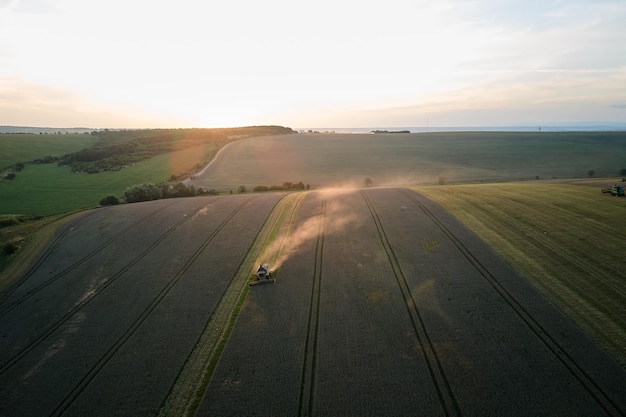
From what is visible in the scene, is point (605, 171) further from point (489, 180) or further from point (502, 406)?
point (502, 406)

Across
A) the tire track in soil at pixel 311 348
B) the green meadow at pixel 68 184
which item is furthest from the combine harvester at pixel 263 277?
the green meadow at pixel 68 184

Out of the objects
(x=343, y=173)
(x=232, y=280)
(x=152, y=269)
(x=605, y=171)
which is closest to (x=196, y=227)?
(x=152, y=269)

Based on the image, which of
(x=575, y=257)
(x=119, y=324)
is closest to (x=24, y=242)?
(x=119, y=324)

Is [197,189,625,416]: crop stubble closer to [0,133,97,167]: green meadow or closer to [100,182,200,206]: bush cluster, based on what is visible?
[100,182,200,206]: bush cluster

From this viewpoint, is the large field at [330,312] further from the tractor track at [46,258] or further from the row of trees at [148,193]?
the row of trees at [148,193]

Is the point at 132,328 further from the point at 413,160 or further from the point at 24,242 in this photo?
the point at 413,160

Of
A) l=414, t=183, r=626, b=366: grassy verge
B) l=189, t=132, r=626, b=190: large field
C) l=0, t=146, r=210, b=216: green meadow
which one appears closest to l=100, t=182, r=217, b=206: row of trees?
l=0, t=146, r=210, b=216: green meadow

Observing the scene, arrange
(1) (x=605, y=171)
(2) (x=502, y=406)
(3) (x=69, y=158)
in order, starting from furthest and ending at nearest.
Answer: (3) (x=69, y=158) < (1) (x=605, y=171) < (2) (x=502, y=406)
